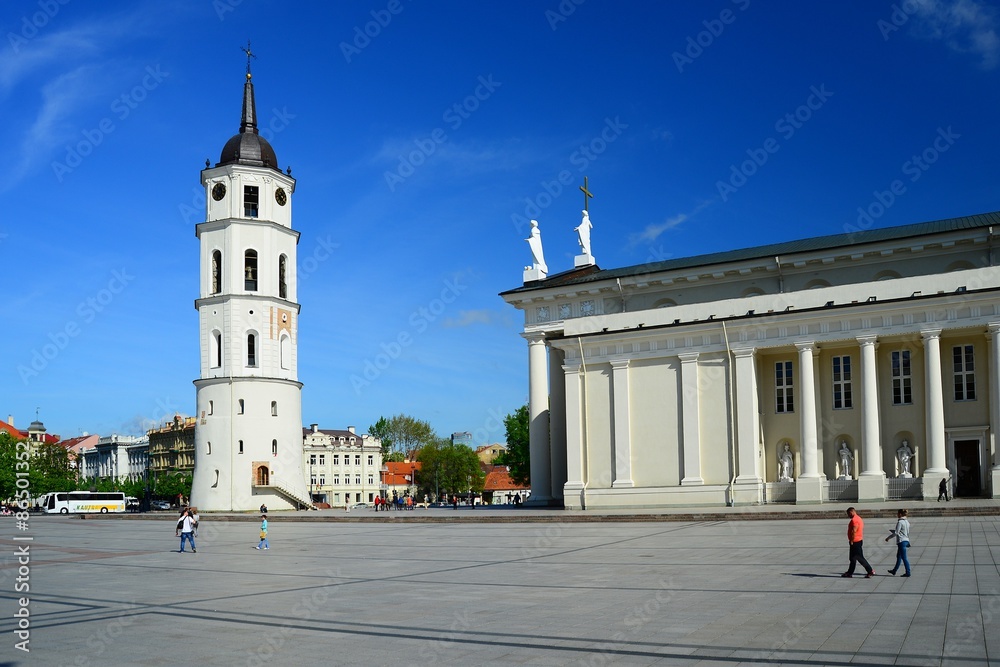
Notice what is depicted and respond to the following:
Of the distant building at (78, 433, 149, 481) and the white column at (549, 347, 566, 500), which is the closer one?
the white column at (549, 347, 566, 500)

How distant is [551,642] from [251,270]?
66.7 meters

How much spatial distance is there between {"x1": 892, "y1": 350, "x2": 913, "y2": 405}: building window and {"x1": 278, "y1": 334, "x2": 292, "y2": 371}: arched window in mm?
48317

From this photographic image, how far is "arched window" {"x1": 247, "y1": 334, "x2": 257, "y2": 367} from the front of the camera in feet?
241

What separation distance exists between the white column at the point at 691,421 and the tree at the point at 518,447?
5844cm

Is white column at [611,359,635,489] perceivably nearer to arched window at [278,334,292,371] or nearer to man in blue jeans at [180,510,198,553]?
man in blue jeans at [180,510,198,553]

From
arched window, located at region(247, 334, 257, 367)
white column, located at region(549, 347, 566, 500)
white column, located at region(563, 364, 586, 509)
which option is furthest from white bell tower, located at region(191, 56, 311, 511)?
white column, located at region(563, 364, 586, 509)

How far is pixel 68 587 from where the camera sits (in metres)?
20.4

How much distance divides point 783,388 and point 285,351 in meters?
43.6

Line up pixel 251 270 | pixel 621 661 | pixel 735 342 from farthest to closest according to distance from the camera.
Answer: pixel 251 270 < pixel 735 342 < pixel 621 661

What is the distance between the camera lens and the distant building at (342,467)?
5684 inches

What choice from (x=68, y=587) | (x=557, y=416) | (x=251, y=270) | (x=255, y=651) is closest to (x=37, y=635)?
(x=255, y=651)

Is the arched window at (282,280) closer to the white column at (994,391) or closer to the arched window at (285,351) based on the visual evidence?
the arched window at (285,351)

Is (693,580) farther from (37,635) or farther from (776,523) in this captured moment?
(776,523)

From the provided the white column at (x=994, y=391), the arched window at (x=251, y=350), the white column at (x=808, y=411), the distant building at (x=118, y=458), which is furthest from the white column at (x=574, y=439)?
the distant building at (x=118, y=458)
